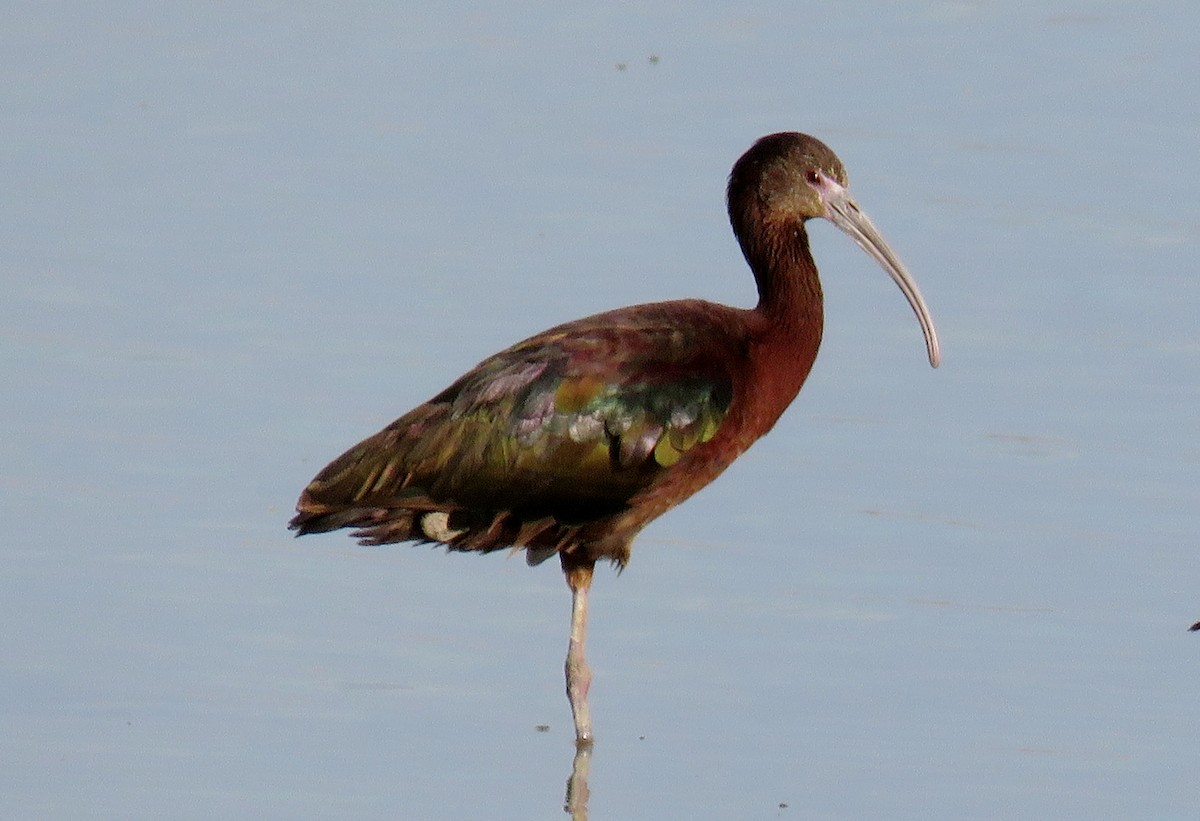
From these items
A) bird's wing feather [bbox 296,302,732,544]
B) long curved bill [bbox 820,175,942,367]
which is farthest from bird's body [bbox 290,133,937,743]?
long curved bill [bbox 820,175,942,367]

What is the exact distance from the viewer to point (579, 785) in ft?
30.9

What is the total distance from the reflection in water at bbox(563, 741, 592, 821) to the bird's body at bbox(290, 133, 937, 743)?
0.08 metres

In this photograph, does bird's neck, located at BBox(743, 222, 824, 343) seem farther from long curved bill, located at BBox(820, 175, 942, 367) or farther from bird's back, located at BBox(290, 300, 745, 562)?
bird's back, located at BBox(290, 300, 745, 562)

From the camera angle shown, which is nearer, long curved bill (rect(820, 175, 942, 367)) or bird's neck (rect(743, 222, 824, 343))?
bird's neck (rect(743, 222, 824, 343))

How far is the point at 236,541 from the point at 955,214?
196 inches

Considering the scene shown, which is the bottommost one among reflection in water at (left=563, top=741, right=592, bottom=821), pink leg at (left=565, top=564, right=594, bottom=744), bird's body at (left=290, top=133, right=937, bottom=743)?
reflection in water at (left=563, top=741, right=592, bottom=821)

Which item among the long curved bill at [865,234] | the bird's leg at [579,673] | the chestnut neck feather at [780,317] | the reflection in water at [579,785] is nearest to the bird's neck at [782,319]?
the chestnut neck feather at [780,317]

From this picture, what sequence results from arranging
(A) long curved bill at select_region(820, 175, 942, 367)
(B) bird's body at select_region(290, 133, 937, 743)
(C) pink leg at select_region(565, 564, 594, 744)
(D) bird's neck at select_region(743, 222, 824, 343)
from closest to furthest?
(C) pink leg at select_region(565, 564, 594, 744) < (B) bird's body at select_region(290, 133, 937, 743) < (D) bird's neck at select_region(743, 222, 824, 343) < (A) long curved bill at select_region(820, 175, 942, 367)

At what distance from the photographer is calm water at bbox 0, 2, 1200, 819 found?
9.54 metres

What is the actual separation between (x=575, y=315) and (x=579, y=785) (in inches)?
169

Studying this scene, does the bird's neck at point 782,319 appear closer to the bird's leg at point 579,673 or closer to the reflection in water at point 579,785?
the bird's leg at point 579,673

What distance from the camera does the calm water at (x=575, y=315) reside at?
31.3 feet

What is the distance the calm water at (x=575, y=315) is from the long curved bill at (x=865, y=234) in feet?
2.81

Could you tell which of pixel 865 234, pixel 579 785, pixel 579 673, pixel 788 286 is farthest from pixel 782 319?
pixel 579 785
